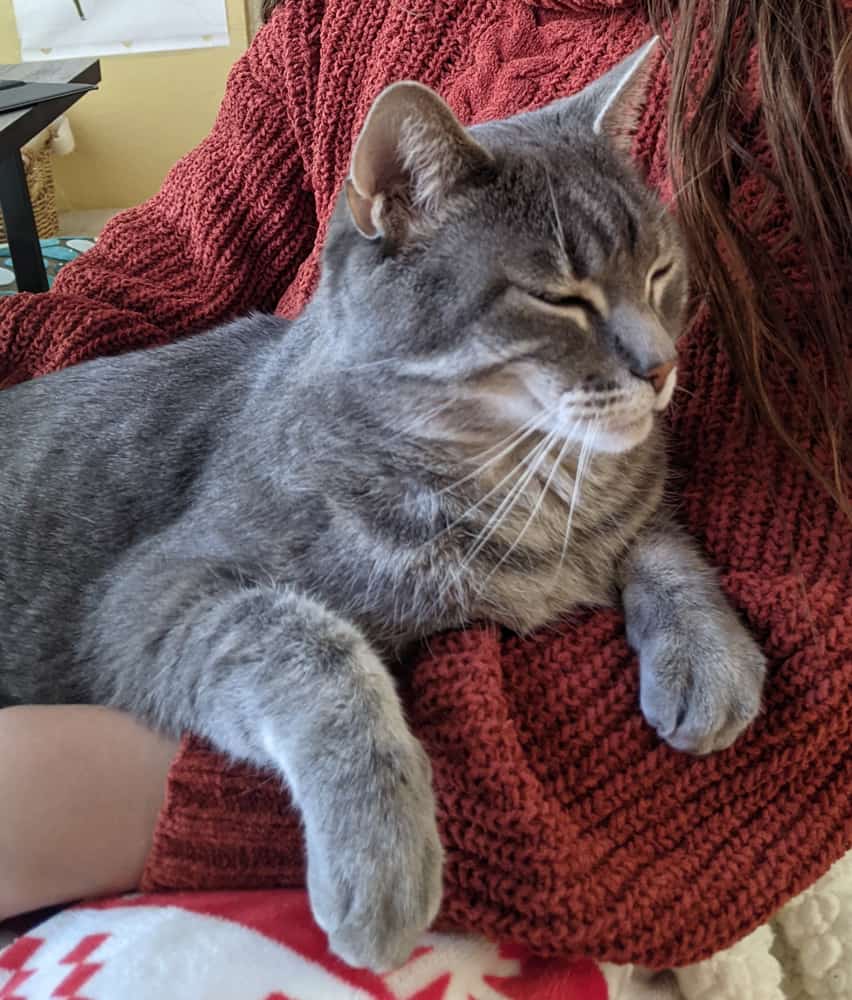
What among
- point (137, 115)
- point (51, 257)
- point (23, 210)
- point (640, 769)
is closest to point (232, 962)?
point (640, 769)

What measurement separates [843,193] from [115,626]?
75 cm

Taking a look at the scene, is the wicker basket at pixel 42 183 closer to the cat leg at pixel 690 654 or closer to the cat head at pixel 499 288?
the cat head at pixel 499 288

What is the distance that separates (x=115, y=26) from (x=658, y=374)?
300 centimetres

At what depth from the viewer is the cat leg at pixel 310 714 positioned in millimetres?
584

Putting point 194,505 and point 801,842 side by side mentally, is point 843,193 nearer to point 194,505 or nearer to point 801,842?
point 801,842

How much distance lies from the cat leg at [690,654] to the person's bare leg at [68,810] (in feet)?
1.32

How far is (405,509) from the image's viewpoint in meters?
0.76

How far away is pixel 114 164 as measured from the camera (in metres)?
3.21

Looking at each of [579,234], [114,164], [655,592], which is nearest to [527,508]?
[655,592]

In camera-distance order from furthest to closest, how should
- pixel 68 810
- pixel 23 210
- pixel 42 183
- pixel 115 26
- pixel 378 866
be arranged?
pixel 115 26, pixel 42 183, pixel 23 210, pixel 68 810, pixel 378 866

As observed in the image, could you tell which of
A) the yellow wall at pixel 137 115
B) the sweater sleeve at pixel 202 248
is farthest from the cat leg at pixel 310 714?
the yellow wall at pixel 137 115

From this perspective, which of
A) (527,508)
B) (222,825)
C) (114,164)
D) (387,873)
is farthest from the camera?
(114,164)

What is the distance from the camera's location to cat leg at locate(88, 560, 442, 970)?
584 mm

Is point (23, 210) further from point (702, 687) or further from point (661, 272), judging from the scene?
point (702, 687)
